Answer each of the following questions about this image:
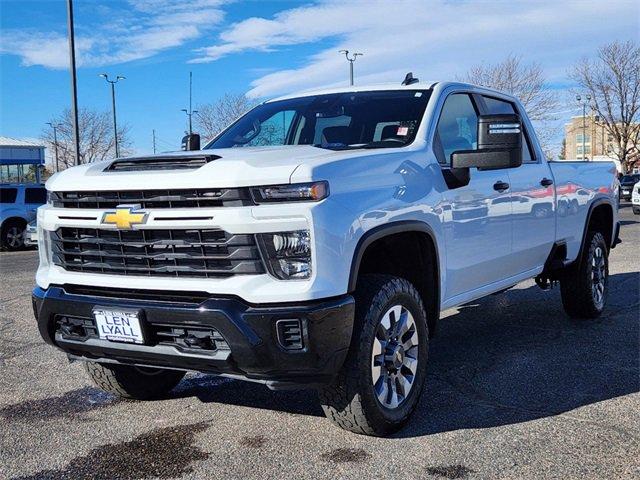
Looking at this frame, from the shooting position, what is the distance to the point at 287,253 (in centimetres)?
316

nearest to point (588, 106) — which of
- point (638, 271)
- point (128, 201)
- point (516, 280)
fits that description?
point (638, 271)

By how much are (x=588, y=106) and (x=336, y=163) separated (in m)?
41.4

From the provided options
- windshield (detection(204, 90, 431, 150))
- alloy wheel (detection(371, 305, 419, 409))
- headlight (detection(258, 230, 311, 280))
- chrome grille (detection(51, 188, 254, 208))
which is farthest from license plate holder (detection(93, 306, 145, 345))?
windshield (detection(204, 90, 431, 150))

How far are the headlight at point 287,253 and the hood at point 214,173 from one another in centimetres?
25

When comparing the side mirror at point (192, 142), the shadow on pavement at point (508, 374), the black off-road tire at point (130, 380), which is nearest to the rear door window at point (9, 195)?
the side mirror at point (192, 142)

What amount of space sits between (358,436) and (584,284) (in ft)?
11.6

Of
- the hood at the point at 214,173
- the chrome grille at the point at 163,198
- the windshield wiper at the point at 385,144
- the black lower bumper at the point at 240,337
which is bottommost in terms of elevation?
the black lower bumper at the point at 240,337

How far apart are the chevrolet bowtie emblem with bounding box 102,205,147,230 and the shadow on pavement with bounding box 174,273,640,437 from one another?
1.52 meters

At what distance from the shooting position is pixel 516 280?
527 centimetres

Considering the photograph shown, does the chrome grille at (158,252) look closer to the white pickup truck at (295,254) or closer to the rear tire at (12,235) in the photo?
the white pickup truck at (295,254)

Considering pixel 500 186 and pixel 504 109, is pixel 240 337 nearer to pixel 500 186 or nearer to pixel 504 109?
pixel 500 186

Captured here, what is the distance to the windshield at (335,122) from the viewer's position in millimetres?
4379

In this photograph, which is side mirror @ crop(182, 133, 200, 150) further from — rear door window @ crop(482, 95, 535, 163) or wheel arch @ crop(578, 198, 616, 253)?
wheel arch @ crop(578, 198, 616, 253)

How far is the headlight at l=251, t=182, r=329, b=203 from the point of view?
124 inches
